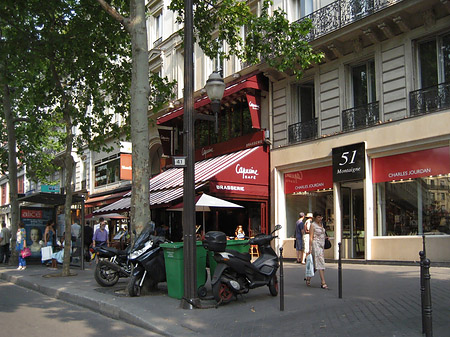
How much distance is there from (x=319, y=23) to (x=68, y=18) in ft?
28.7

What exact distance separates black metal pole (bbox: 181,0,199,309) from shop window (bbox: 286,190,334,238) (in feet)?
32.2

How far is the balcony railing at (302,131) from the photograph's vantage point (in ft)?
58.4

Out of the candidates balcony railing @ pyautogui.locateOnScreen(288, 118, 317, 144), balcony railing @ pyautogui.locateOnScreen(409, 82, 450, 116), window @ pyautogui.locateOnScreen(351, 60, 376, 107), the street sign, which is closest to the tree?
balcony railing @ pyautogui.locateOnScreen(288, 118, 317, 144)

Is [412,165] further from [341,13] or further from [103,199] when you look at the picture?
[103,199]

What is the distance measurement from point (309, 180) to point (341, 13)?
598cm

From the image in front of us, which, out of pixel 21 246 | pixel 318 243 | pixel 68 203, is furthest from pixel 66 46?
pixel 318 243

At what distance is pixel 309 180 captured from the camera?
18172 mm

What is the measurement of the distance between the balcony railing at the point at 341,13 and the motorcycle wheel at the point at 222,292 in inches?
415

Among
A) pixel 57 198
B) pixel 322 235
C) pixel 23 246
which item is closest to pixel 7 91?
pixel 57 198

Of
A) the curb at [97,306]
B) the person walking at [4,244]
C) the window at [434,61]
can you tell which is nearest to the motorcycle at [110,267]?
the curb at [97,306]

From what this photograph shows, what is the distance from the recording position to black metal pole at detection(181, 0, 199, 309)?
27.3 ft

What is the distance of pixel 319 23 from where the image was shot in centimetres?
1720

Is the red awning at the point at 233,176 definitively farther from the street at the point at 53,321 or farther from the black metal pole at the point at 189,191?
the black metal pole at the point at 189,191

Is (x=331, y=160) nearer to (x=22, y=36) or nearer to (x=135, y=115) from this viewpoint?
(x=135, y=115)
